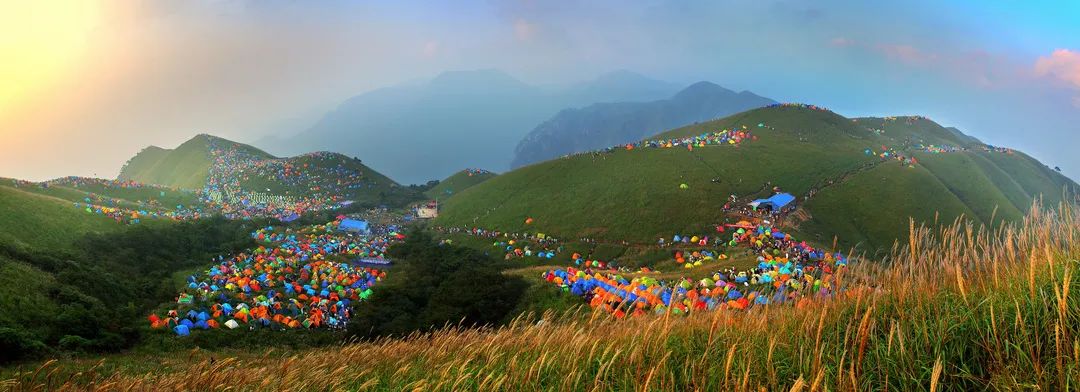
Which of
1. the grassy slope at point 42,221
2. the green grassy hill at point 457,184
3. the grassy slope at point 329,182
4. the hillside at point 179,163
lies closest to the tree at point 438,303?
the grassy slope at point 42,221

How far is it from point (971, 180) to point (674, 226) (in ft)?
210

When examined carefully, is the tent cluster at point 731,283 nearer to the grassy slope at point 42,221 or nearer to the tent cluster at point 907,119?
the grassy slope at point 42,221

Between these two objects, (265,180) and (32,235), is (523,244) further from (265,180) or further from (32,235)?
(265,180)

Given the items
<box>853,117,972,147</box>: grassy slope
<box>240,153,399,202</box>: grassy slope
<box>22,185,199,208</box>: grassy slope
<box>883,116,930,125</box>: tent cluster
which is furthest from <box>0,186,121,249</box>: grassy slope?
<box>883,116,930,125</box>: tent cluster

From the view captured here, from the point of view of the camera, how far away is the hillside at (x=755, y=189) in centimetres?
6228

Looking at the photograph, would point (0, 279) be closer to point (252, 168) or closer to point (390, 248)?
point (390, 248)

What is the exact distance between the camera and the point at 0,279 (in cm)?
2417

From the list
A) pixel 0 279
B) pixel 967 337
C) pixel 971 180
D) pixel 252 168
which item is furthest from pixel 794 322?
pixel 252 168

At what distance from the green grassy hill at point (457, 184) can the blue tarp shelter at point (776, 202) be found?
87292 mm

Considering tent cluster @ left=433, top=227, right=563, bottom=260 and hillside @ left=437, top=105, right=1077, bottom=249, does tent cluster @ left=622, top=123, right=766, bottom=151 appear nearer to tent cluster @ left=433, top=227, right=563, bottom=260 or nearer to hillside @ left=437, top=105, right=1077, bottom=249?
hillside @ left=437, top=105, right=1077, bottom=249

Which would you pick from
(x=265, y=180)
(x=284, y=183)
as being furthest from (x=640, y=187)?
(x=265, y=180)

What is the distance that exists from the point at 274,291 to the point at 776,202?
2256 inches

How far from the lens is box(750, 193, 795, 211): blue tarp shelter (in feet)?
198

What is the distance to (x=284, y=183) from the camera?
12362cm
